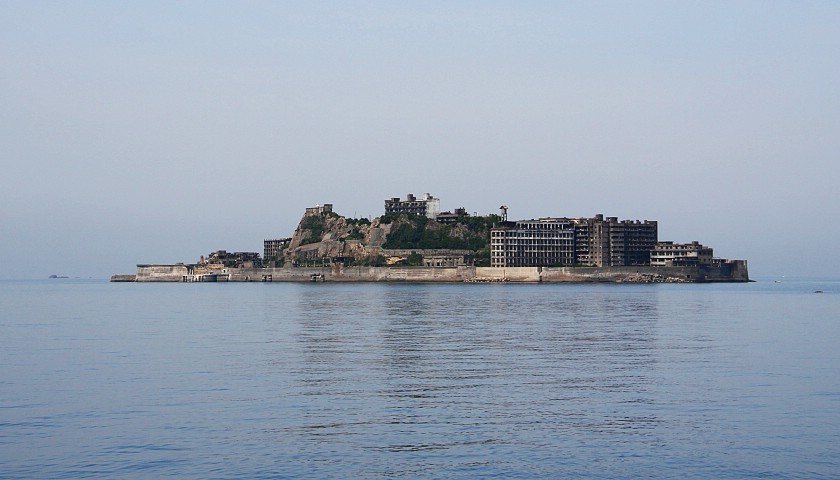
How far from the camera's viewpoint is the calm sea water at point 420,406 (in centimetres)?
2409

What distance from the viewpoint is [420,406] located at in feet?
105

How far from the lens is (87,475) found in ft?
75.5

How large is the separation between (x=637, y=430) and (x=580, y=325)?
45614mm

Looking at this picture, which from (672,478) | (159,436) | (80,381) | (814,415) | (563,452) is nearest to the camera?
(672,478)

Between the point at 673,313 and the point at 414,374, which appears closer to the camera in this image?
the point at 414,374

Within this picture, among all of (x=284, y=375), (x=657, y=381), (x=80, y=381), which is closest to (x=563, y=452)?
(x=657, y=381)

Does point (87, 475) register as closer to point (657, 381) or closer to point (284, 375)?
point (284, 375)

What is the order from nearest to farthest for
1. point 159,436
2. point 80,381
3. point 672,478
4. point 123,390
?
point 672,478 → point 159,436 → point 123,390 → point 80,381

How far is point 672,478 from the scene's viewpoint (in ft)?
74.3

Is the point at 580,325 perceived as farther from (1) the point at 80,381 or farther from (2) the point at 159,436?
(2) the point at 159,436

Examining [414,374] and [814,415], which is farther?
[414,374]

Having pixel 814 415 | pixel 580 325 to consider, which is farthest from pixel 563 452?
pixel 580 325

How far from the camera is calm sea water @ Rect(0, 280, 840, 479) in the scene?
79.0 ft

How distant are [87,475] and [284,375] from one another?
17.4 m
